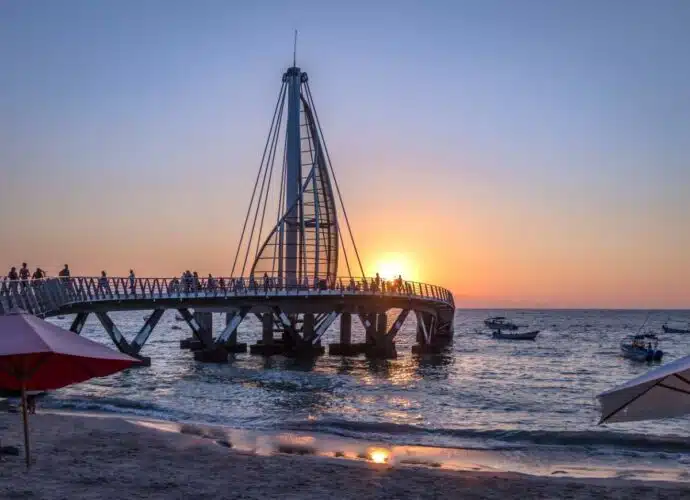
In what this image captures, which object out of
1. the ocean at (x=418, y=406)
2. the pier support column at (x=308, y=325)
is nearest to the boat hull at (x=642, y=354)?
the ocean at (x=418, y=406)

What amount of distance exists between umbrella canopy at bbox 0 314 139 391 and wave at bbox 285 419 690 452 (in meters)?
12.1

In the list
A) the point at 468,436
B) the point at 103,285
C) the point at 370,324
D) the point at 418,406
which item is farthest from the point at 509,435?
the point at 370,324

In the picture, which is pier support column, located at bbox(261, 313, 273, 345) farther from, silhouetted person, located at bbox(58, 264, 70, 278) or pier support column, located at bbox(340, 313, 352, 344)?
silhouetted person, located at bbox(58, 264, 70, 278)

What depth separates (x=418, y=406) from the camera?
2883 centimetres

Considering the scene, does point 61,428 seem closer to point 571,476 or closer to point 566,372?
point 571,476

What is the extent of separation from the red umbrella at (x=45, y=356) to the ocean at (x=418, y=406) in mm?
10223

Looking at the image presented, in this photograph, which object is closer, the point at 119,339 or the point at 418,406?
the point at 418,406

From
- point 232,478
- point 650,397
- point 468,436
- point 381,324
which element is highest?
point 650,397

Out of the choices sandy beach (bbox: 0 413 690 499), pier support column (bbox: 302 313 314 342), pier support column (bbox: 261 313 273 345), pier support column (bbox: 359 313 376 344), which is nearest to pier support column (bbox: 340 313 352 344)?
pier support column (bbox: 359 313 376 344)

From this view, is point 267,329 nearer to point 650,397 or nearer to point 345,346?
point 345,346

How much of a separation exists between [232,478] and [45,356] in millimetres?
4470

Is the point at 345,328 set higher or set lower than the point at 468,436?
higher

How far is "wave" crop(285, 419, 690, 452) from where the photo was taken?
20156mm

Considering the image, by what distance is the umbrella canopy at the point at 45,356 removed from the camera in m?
8.62
